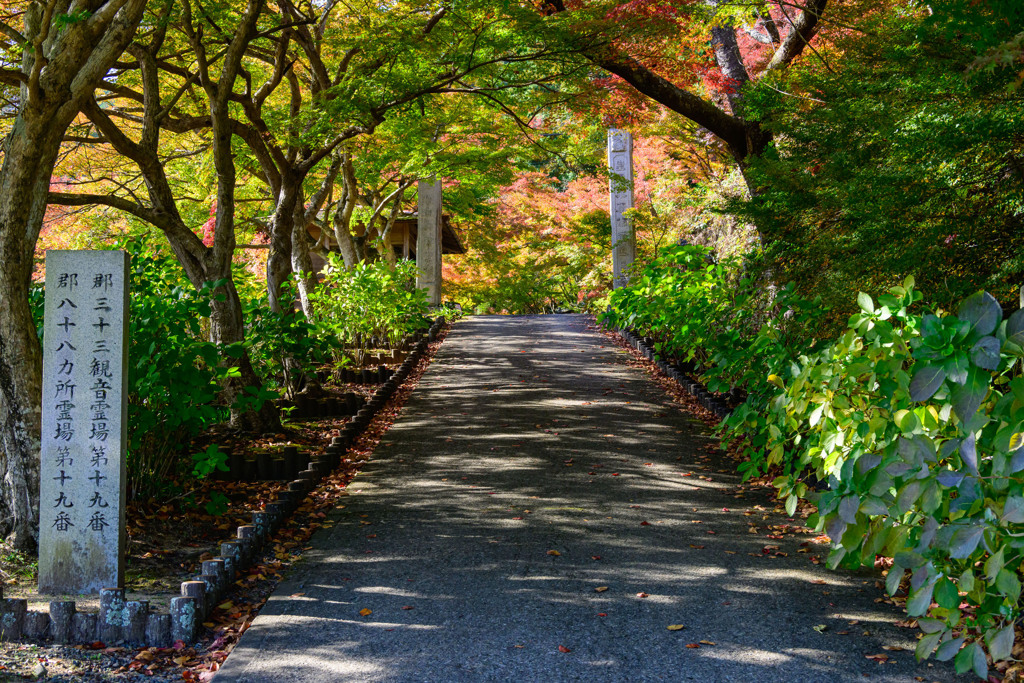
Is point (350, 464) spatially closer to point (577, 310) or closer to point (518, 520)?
point (518, 520)

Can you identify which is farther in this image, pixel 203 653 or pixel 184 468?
pixel 184 468

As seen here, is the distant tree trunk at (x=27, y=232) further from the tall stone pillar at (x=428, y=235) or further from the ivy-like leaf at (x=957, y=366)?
the tall stone pillar at (x=428, y=235)

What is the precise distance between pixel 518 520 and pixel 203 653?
2.28 meters

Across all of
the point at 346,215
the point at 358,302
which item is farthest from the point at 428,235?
the point at 358,302

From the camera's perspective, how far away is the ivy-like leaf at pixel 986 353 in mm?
2854

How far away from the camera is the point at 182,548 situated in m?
5.02

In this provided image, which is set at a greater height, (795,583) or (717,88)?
(717,88)

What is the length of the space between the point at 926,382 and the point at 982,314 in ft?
0.99

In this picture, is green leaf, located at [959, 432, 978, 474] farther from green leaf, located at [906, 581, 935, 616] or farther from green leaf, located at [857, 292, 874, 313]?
green leaf, located at [857, 292, 874, 313]

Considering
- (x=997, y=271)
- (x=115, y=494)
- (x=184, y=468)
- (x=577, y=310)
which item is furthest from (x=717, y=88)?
(x=577, y=310)

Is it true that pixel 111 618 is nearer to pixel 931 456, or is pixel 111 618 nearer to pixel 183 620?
pixel 183 620

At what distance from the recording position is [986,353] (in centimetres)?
A: 288

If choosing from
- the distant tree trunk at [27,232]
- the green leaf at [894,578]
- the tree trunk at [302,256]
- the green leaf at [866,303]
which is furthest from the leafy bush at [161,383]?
the tree trunk at [302,256]

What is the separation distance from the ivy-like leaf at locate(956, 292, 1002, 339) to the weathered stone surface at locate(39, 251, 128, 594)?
386cm
